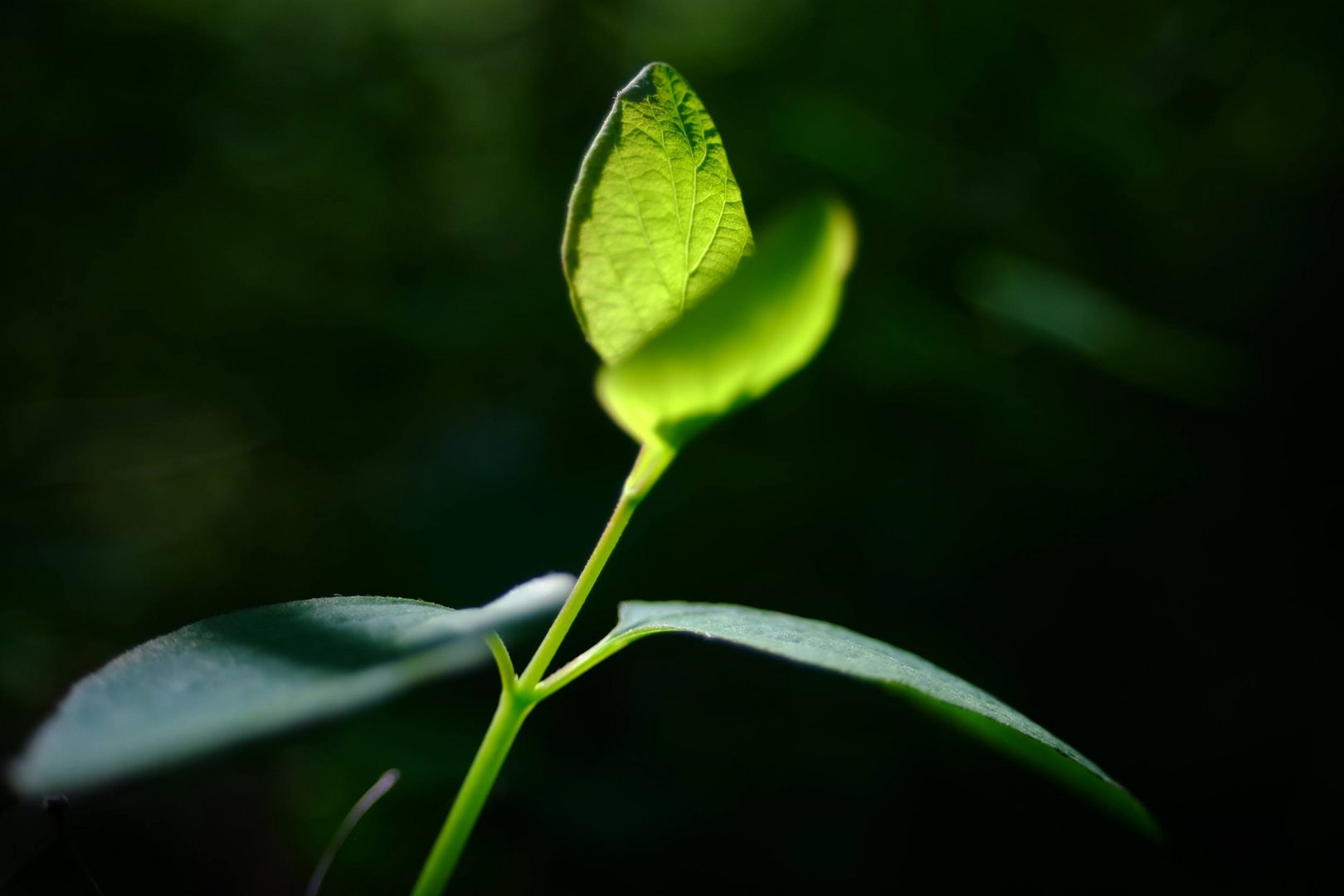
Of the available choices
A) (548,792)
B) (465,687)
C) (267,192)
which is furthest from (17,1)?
(548,792)

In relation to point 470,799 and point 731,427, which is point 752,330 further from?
point 731,427

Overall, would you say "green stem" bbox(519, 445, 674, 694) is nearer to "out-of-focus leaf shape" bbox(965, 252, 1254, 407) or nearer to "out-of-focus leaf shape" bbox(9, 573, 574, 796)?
"out-of-focus leaf shape" bbox(9, 573, 574, 796)

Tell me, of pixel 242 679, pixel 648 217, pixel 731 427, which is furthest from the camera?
pixel 731 427

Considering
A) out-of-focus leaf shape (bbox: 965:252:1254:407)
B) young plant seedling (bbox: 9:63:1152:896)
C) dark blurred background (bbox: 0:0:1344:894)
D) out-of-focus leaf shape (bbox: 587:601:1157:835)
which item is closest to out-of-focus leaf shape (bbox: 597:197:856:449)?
young plant seedling (bbox: 9:63:1152:896)

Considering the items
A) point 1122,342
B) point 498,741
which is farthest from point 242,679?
point 1122,342

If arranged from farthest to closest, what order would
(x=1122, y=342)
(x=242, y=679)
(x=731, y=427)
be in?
(x=731, y=427), (x=1122, y=342), (x=242, y=679)

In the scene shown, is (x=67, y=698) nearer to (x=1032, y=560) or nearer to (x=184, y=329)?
(x=1032, y=560)

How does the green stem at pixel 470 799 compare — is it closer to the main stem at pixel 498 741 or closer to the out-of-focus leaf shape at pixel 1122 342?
the main stem at pixel 498 741

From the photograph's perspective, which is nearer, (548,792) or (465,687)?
(548,792)
